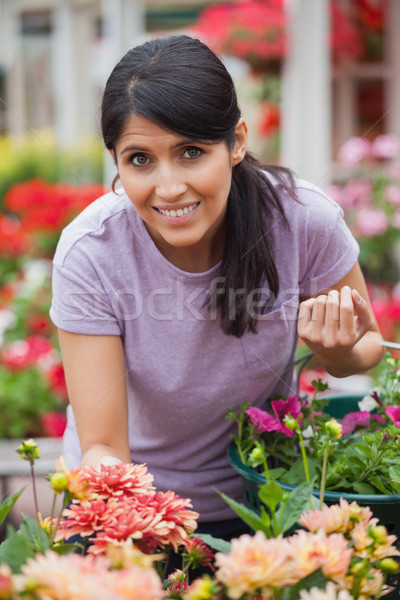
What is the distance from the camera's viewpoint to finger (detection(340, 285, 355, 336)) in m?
1.03

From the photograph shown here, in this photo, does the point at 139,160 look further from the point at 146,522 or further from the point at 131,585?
the point at 131,585

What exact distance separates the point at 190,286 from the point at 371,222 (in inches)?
95.5

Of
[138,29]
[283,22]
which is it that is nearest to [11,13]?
[138,29]

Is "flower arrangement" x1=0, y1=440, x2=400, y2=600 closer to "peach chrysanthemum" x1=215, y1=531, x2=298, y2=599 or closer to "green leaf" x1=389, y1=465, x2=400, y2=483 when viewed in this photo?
"peach chrysanthemum" x1=215, y1=531, x2=298, y2=599

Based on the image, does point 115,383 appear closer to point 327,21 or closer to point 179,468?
point 179,468

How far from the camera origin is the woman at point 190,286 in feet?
3.63

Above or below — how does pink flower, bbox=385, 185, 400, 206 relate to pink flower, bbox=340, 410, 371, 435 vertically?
below

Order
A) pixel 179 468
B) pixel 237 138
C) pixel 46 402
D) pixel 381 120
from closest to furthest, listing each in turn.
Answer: pixel 237 138
pixel 179 468
pixel 46 402
pixel 381 120

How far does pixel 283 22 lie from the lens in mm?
3963

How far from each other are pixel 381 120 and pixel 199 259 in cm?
314

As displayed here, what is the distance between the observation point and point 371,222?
11.5ft

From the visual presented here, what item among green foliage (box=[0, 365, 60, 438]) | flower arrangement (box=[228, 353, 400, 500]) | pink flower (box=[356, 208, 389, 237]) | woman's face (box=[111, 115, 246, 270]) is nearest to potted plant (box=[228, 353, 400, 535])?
flower arrangement (box=[228, 353, 400, 500])

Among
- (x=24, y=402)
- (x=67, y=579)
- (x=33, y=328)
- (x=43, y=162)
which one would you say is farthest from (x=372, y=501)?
(x=43, y=162)

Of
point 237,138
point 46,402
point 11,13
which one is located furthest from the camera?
point 11,13
